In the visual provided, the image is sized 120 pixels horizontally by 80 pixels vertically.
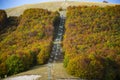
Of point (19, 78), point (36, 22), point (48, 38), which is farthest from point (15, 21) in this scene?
point (19, 78)

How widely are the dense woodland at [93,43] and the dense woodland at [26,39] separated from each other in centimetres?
224

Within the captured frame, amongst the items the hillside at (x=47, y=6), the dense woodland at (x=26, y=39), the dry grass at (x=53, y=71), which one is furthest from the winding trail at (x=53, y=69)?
the hillside at (x=47, y=6)

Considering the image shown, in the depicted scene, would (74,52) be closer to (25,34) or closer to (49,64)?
(49,64)

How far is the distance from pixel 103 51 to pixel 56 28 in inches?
442

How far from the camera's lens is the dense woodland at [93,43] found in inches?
1357

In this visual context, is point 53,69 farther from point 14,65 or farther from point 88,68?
point 88,68

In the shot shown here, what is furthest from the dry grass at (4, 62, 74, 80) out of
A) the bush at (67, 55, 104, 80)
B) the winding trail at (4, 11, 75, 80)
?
the bush at (67, 55, 104, 80)

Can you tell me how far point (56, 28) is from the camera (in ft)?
163

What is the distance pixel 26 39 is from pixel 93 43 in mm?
8077

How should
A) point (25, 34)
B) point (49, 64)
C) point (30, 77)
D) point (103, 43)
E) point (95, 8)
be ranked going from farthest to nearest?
point (95, 8) < point (25, 34) < point (103, 43) < point (49, 64) < point (30, 77)

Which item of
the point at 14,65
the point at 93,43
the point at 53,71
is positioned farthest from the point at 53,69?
the point at 93,43

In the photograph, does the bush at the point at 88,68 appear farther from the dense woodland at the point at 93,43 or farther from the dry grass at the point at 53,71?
the dry grass at the point at 53,71

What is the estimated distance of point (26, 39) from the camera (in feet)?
150

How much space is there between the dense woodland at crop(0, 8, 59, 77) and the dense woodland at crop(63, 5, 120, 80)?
7.36 ft
